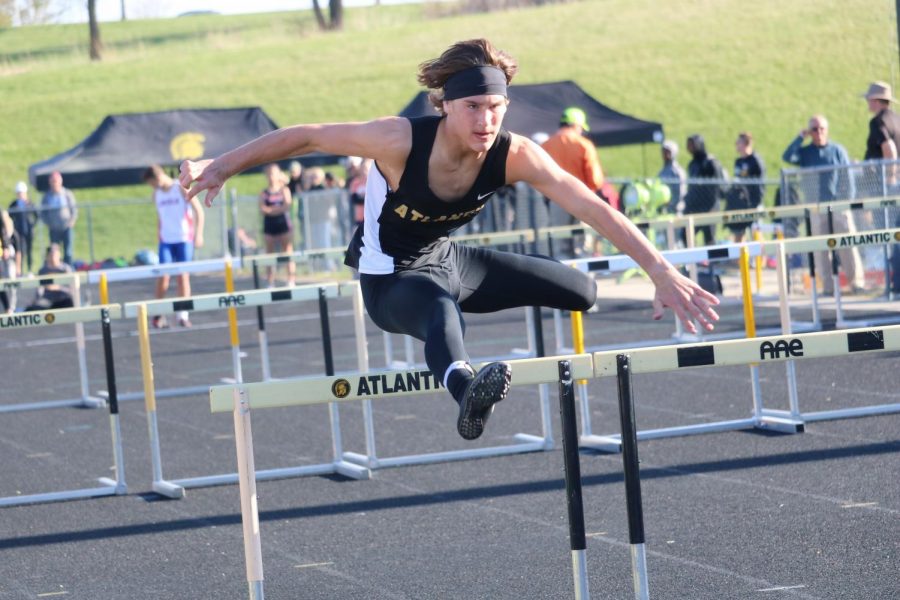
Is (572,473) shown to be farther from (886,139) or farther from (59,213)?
(59,213)

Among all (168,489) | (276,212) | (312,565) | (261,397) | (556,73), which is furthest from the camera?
(556,73)

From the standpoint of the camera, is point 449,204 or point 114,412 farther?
point 114,412

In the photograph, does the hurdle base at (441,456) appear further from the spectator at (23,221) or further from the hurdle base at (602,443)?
the spectator at (23,221)

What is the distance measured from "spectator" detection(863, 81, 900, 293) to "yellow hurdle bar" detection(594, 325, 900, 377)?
34.9 feet

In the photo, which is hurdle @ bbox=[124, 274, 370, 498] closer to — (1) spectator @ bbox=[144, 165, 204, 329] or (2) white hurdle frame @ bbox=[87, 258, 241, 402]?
(2) white hurdle frame @ bbox=[87, 258, 241, 402]

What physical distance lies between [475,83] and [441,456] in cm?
426

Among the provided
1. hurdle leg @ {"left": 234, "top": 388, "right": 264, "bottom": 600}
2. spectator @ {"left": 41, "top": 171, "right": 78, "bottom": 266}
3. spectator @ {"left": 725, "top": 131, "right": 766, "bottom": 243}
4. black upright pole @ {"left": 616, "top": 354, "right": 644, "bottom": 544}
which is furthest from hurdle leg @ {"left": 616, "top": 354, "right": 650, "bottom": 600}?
spectator @ {"left": 41, "top": 171, "right": 78, "bottom": 266}

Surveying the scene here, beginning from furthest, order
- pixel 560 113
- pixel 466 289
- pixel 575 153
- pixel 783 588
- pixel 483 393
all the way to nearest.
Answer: pixel 560 113 → pixel 575 153 → pixel 783 588 → pixel 466 289 → pixel 483 393

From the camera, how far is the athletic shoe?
4.52 meters

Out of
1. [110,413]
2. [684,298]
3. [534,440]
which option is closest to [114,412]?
[110,413]

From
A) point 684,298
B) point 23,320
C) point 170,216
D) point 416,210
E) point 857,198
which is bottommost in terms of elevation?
point 684,298

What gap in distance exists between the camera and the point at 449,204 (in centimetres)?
516

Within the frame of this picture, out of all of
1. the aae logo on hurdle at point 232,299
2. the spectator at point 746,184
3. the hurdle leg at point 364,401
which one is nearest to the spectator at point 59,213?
the spectator at point 746,184

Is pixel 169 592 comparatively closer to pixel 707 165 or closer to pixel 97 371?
pixel 97 371
